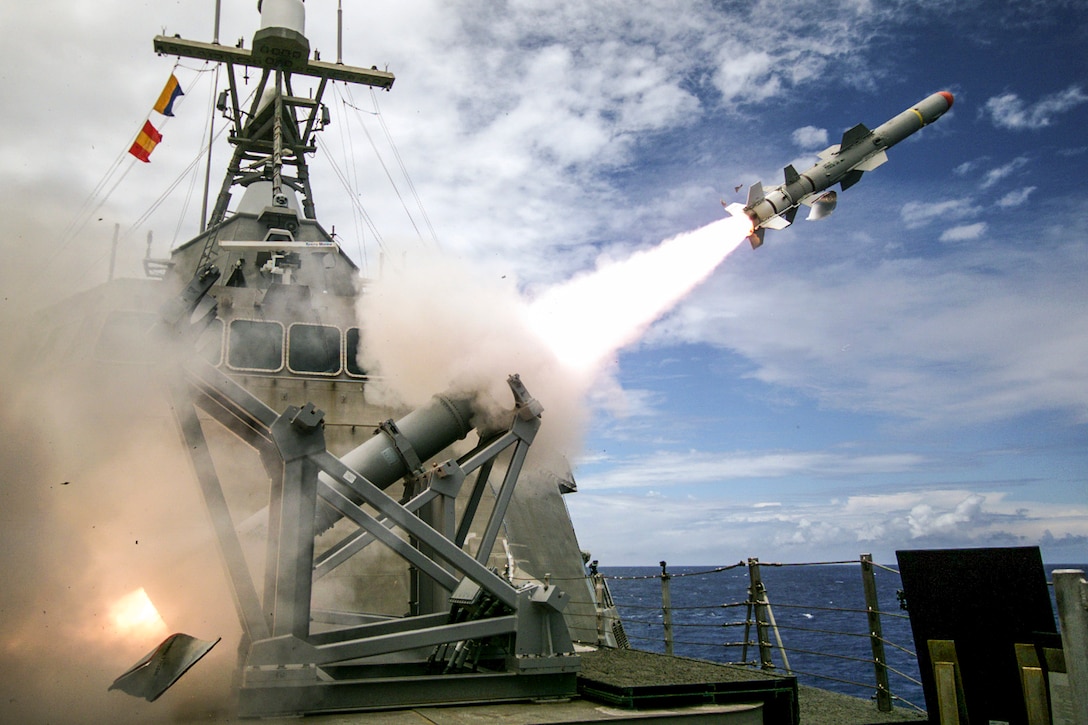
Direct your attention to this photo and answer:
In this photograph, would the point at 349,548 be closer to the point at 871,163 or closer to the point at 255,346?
the point at 255,346

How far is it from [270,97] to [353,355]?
834 cm

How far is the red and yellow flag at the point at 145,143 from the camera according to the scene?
53.5 ft

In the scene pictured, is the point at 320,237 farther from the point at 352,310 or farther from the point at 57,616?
the point at 57,616

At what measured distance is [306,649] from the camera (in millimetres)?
6062

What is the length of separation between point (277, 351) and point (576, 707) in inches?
275

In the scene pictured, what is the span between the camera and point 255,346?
37.6ft

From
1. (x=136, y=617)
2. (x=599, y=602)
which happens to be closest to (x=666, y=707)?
(x=136, y=617)

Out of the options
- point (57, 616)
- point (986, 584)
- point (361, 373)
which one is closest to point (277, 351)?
point (361, 373)

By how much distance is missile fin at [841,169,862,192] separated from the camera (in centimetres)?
1200

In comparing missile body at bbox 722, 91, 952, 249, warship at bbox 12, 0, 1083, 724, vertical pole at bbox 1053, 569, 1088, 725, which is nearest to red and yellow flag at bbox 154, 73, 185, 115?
warship at bbox 12, 0, 1083, 724

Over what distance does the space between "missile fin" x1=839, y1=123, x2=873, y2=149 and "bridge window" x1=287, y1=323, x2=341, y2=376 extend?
24.9ft

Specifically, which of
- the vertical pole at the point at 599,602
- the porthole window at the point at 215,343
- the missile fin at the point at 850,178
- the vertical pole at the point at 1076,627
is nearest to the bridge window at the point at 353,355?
the porthole window at the point at 215,343

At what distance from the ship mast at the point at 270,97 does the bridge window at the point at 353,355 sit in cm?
582

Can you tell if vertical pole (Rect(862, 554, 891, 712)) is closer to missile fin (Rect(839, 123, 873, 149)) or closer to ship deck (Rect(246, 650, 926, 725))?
ship deck (Rect(246, 650, 926, 725))
